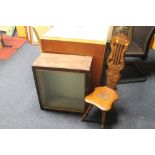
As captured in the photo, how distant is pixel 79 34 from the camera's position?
156cm

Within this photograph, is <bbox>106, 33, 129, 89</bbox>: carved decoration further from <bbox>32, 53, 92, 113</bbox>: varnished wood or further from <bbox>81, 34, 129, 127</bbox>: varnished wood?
<bbox>32, 53, 92, 113</bbox>: varnished wood

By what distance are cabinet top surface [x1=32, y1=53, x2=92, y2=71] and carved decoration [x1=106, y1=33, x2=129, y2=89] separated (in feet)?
0.70

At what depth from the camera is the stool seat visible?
4.57ft

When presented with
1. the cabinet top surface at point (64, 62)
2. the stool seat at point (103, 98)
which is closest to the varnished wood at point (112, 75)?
the stool seat at point (103, 98)

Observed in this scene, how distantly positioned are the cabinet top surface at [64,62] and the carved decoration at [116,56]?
21 cm

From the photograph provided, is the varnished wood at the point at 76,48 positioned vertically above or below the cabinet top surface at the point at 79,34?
below

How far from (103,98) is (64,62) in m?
0.46

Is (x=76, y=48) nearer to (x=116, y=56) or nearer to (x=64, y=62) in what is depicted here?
(x=64, y=62)

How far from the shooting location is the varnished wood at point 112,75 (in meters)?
1.41

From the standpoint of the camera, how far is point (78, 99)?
1750 millimetres

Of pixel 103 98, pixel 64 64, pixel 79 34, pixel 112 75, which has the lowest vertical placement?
pixel 103 98

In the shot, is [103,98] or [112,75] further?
[112,75]

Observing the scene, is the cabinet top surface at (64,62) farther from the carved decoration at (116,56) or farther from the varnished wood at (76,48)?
the carved decoration at (116,56)

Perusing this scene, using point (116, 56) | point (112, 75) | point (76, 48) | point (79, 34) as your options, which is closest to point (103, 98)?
point (112, 75)
